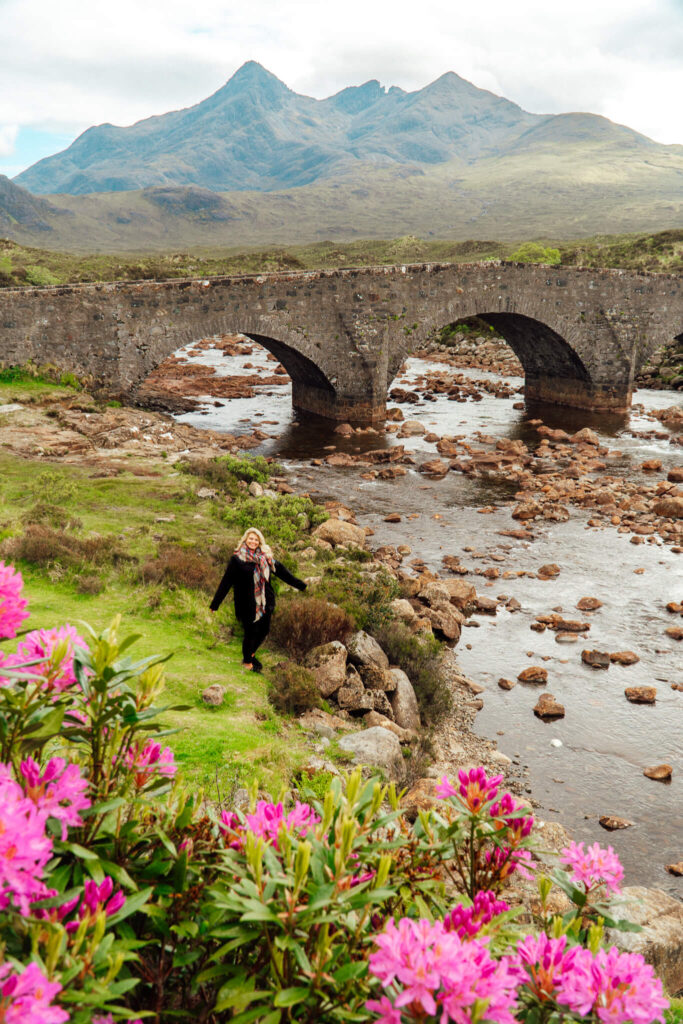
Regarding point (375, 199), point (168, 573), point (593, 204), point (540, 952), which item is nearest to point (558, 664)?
point (168, 573)

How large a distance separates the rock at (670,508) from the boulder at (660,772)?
9.81 meters

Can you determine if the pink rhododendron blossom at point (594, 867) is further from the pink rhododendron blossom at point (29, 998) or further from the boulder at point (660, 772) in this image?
the boulder at point (660, 772)

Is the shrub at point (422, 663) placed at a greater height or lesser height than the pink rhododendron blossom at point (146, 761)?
lesser

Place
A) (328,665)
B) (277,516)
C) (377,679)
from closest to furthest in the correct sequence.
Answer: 1. (328,665)
2. (377,679)
3. (277,516)

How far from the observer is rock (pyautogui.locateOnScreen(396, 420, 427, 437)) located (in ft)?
80.3

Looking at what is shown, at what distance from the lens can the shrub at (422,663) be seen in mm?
9164

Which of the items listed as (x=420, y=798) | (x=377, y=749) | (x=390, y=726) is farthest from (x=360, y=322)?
(x=420, y=798)

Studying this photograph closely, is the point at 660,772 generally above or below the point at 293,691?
below

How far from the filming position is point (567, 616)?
41.9 ft

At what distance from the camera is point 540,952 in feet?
6.36

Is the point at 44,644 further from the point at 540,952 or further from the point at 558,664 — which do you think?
the point at 558,664

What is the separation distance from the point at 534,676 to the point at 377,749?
14.6ft

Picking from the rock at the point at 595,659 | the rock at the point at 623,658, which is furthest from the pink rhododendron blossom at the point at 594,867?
the rock at the point at 623,658

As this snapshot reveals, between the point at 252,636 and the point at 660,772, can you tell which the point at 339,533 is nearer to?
the point at 252,636
